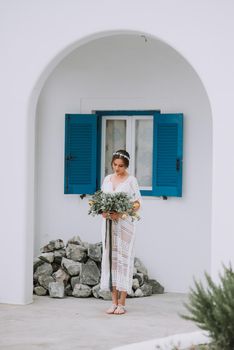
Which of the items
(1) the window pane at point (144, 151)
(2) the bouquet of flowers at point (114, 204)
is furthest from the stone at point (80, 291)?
(1) the window pane at point (144, 151)

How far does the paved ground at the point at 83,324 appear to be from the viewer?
7047 millimetres

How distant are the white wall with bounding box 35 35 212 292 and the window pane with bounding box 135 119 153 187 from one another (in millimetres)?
301

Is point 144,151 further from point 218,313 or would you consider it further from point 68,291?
point 218,313

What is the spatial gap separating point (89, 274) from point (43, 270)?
61cm

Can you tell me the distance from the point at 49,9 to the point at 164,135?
2380 millimetres

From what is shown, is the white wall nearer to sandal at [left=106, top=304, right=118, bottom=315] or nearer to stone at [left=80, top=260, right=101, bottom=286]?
stone at [left=80, top=260, right=101, bottom=286]

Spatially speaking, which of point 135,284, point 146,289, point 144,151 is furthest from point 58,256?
point 144,151

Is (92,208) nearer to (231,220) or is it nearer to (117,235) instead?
(117,235)

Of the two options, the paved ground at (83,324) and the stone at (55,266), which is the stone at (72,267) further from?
the paved ground at (83,324)

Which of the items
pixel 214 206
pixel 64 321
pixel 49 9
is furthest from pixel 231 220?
pixel 49 9

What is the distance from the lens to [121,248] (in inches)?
A: 337

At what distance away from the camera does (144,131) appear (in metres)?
10.5

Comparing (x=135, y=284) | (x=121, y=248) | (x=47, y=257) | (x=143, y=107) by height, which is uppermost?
(x=143, y=107)

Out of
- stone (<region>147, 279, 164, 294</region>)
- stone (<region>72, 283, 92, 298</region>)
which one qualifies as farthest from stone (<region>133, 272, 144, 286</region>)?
stone (<region>72, 283, 92, 298</region>)
